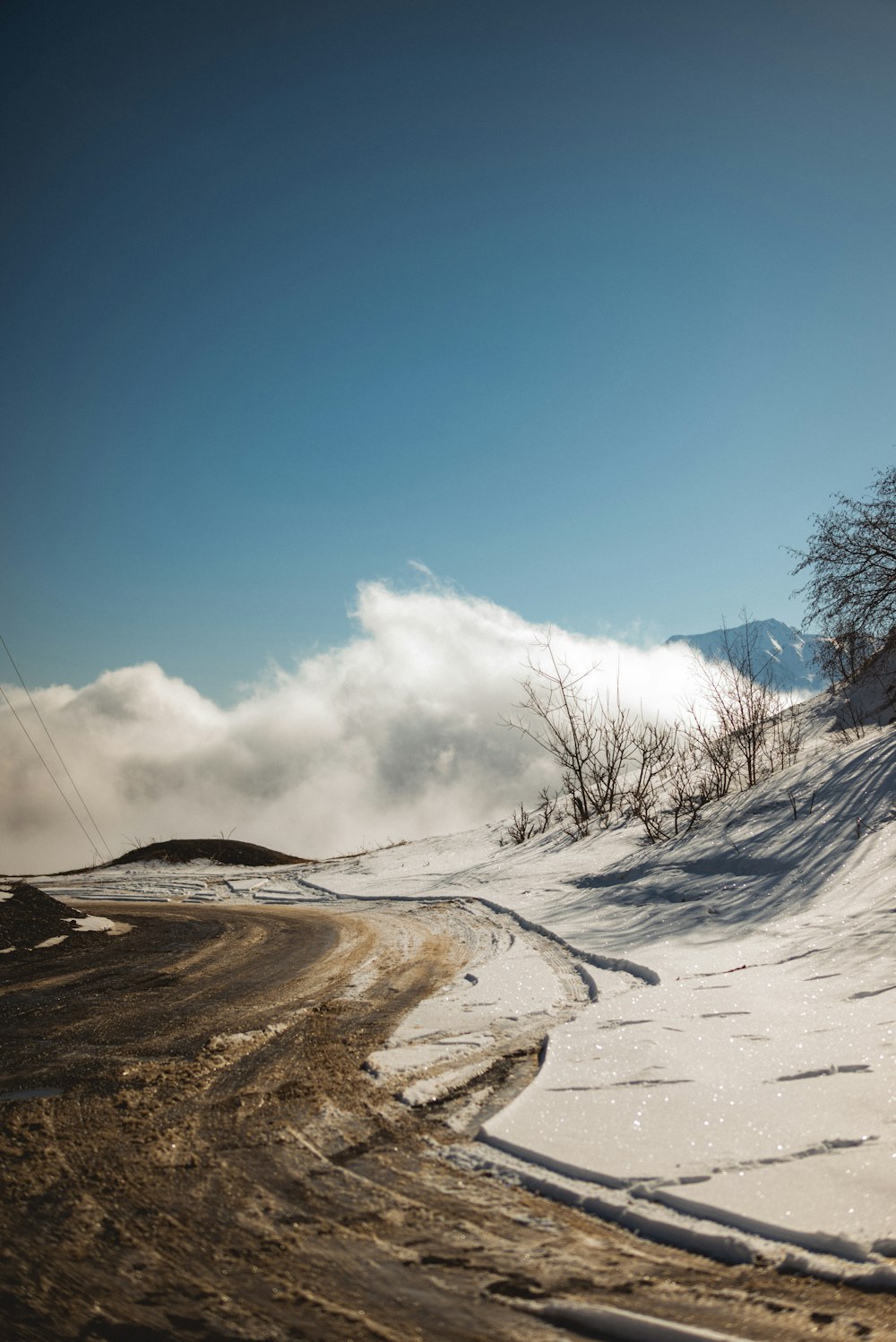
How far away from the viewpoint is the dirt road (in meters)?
1.53

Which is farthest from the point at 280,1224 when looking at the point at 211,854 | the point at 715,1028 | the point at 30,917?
the point at 211,854

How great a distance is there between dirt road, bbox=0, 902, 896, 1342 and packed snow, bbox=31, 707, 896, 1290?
0.53ft

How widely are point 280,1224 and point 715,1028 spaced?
7.68 feet

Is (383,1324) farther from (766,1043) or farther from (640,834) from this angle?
(640,834)

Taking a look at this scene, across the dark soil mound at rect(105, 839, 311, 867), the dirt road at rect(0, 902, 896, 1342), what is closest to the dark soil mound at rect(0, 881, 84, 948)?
the dirt road at rect(0, 902, 896, 1342)

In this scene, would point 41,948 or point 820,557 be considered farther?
point 820,557

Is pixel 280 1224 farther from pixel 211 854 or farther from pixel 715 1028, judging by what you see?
pixel 211 854

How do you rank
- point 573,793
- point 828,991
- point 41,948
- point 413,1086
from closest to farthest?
point 413,1086, point 828,991, point 41,948, point 573,793

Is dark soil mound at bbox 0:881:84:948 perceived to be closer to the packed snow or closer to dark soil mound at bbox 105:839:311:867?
the packed snow

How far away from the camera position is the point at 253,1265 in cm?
170

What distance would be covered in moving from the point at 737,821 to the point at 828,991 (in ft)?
16.3

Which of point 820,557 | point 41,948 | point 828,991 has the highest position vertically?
point 820,557

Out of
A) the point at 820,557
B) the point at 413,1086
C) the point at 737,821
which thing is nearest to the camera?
the point at 413,1086

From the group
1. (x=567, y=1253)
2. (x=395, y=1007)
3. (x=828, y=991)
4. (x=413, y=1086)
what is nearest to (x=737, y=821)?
(x=828, y=991)
